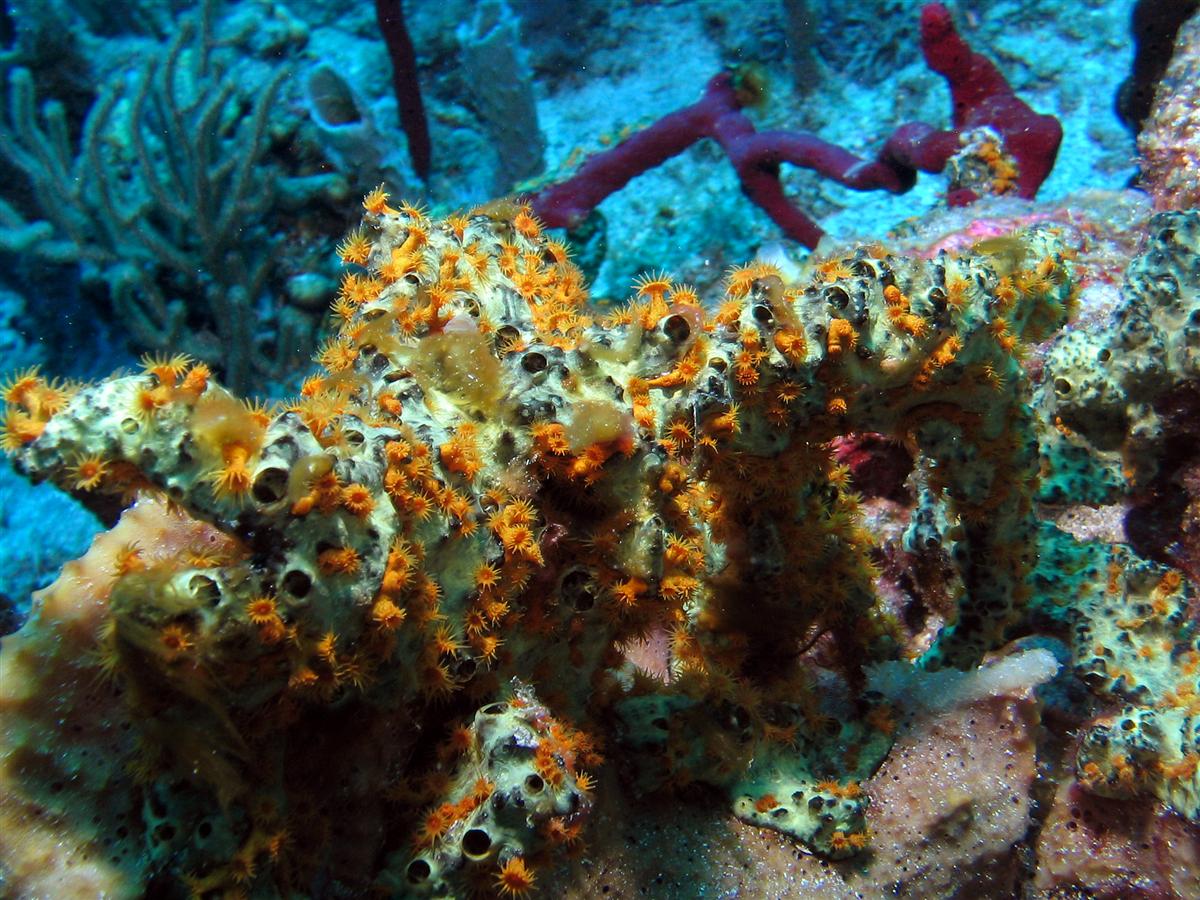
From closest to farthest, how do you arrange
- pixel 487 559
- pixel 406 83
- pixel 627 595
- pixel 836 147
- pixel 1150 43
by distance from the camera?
pixel 487 559, pixel 627 595, pixel 1150 43, pixel 836 147, pixel 406 83

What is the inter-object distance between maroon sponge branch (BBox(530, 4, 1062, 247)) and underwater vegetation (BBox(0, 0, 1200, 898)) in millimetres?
2545

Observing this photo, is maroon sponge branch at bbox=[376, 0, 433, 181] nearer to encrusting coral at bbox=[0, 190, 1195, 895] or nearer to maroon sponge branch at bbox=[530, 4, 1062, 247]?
maroon sponge branch at bbox=[530, 4, 1062, 247]

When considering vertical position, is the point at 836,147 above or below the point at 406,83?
below

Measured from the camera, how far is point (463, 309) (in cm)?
192

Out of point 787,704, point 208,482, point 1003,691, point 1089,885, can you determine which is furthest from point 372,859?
point 1089,885

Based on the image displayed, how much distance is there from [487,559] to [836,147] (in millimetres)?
4833

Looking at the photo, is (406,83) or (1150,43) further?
(406,83)

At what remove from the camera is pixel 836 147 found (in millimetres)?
5422

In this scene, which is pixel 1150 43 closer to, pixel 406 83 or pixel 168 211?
pixel 406 83

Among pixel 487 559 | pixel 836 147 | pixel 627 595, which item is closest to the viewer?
pixel 487 559

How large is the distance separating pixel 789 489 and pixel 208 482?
54.3 inches

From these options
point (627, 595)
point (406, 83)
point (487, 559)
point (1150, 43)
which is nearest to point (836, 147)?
point (1150, 43)

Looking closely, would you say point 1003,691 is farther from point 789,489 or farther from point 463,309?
point 463,309

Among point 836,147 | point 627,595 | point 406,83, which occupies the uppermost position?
point 627,595
